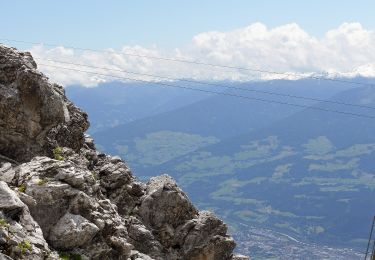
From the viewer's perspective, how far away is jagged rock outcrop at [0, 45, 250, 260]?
23.3 metres

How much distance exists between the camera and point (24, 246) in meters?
20.0

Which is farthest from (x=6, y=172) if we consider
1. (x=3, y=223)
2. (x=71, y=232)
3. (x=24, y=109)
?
(x=3, y=223)

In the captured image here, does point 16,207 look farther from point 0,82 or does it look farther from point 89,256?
point 0,82

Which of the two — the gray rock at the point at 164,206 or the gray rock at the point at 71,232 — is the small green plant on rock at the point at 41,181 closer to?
the gray rock at the point at 71,232

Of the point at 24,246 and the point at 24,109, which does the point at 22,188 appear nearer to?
the point at 24,246

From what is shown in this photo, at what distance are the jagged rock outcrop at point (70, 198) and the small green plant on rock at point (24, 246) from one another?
37 millimetres

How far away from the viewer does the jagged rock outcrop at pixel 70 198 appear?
23266mm

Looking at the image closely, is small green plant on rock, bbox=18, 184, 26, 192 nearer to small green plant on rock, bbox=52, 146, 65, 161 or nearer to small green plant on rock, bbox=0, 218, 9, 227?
small green plant on rock, bbox=0, 218, 9, 227

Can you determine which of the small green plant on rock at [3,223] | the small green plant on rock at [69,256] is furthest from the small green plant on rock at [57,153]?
the small green plant on rock at [3,223]

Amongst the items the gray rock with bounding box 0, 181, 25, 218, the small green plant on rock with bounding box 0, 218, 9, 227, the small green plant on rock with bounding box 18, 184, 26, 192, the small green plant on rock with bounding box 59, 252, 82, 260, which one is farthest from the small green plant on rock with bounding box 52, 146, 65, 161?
the small green plant on rock with bounding box 0, 218, 9, 227

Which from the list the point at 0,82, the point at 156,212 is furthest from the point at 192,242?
the point at 0,82

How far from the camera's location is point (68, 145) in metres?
34.1

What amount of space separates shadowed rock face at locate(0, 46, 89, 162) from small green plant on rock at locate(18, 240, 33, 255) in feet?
33.6

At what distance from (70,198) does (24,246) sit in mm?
4853
